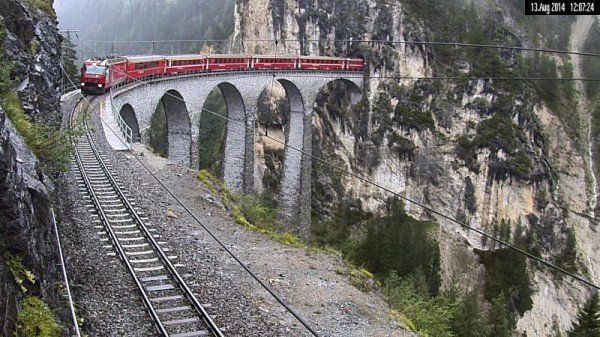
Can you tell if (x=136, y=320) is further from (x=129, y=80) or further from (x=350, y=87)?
(x=350, y=87)

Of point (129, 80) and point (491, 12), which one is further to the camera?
point (491, 12)

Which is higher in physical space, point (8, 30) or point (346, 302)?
point (8, 30)

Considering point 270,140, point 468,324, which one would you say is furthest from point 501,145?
point 468,324

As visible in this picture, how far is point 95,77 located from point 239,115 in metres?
12.3

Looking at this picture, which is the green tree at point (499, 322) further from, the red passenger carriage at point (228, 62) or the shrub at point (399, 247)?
the red passenger carriage at point (228, 62)

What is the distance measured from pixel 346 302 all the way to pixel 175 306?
12.9 feet

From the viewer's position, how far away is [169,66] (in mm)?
31609

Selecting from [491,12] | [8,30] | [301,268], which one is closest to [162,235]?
[301,268]

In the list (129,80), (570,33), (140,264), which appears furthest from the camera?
(570,33)

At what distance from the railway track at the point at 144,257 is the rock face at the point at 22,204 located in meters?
1.79

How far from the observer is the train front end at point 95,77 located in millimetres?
26938

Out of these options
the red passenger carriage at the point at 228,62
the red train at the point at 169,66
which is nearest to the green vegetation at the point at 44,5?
the red train at the point at 169,66

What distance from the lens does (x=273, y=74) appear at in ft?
130

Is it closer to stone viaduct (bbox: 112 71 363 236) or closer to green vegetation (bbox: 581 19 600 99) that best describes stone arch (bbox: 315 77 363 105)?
stone viaduct (bbox: 112 71 363 236)
